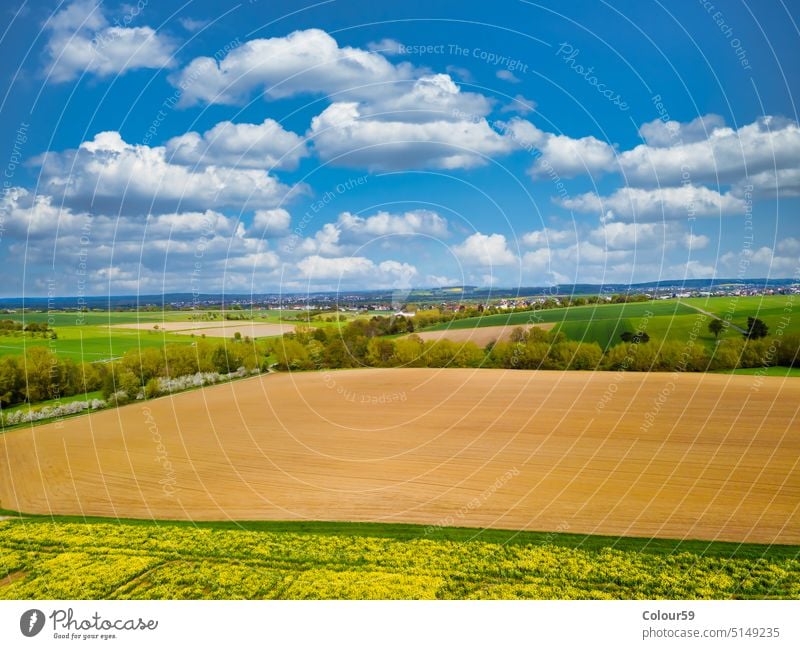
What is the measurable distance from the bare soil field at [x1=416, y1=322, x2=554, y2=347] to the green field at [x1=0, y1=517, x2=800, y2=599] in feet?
61.2

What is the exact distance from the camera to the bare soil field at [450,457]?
1300cm

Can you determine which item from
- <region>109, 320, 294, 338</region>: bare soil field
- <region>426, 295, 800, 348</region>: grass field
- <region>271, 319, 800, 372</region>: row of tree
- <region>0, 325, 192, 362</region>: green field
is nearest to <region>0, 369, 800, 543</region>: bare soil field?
<region>271, 319, 800, 372</region>: row of tree

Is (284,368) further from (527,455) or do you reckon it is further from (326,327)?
(527,455)

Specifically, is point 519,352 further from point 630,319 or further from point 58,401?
point 58,401

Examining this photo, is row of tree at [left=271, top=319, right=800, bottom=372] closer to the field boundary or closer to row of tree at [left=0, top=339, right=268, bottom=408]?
row of tree at [left=0, top=339, right=268, bottom=408]

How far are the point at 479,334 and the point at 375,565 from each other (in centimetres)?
2148

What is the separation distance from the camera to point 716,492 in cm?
1351

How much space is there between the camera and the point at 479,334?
3080 centimetres

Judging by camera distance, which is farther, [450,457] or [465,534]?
[450,457]

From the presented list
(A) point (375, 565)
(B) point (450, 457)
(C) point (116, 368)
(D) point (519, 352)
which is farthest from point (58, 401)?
(D) point (519, 352)

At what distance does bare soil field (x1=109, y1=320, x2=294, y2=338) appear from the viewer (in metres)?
24.4

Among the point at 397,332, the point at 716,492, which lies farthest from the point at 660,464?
the point at 397,332

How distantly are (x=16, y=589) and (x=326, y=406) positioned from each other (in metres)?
14.9

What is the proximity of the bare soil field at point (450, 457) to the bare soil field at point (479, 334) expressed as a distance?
4.39 meters
